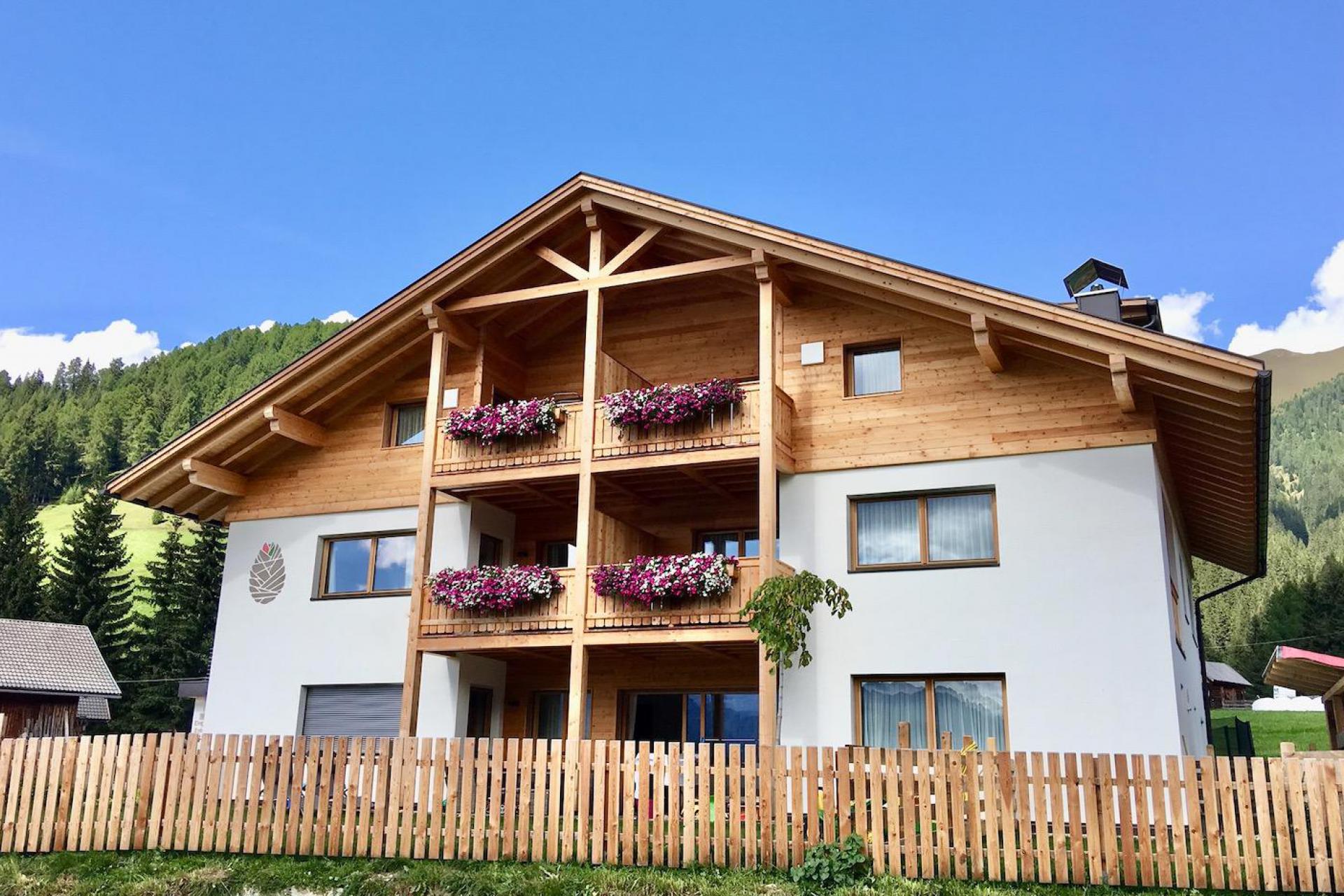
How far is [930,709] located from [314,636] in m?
10.5

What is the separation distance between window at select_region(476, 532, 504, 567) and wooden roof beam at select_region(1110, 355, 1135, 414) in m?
10.2

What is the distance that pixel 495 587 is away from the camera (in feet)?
57.7

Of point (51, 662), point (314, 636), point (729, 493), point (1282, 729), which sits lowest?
point (1282, 729)

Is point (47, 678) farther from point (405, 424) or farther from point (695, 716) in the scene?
point (695, 716)

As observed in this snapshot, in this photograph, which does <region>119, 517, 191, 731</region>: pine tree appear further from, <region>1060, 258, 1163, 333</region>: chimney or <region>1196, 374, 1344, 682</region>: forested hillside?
<region>1196, 374, 1344, 682</region>: forested hillside

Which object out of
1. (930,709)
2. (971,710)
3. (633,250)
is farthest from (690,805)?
(633,250)

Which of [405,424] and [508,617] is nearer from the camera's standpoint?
[508,617]

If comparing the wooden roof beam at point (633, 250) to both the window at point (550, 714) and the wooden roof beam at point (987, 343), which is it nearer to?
the wooden roof beam at point (987, 343)

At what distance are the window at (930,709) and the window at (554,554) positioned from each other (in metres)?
6.29

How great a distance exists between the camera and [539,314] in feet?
68.9

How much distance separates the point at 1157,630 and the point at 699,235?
8610 millimetres

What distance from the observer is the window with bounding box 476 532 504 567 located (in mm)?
20000

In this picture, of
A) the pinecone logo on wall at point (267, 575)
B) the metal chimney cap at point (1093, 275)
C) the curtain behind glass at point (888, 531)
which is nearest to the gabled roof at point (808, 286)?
the pinecone logo on wall at point (267, 575)

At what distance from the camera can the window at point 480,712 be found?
776 inches
